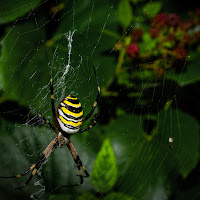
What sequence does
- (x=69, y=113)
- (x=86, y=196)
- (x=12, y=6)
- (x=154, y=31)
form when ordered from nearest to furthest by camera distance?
1. (x=12, y=6)
2. (x=69, y=113)
3. (x=86, y=196)
4. (x=154, y=31)

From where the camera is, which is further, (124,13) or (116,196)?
(124,13)

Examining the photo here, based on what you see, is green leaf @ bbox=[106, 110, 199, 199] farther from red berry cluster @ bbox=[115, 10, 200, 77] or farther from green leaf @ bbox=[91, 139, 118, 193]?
red berry cluster @ bbox=[115, 10, 200, 77]

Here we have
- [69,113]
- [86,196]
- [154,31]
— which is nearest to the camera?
[69,113]

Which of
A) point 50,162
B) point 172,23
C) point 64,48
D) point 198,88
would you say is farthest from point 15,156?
point 198,88

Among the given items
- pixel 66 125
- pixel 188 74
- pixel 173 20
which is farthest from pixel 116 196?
pixel 173 20

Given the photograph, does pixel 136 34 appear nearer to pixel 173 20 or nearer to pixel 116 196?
pixel 173 20

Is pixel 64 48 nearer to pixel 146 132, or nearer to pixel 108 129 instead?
pixel 108 129

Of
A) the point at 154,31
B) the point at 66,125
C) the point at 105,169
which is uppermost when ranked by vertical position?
the point at 154,31

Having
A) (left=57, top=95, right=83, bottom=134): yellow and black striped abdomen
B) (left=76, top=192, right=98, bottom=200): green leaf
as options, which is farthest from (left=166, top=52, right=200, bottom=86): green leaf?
(left=76, top=192, right=98, bottom=200): green leaf
